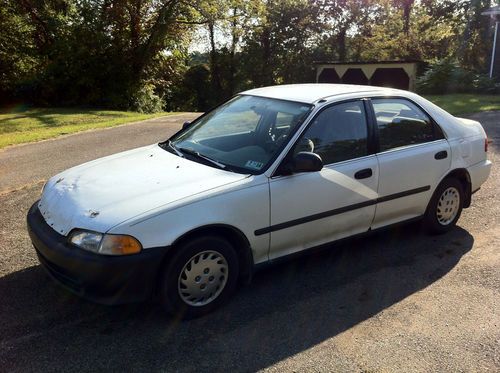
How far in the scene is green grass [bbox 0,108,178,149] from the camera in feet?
36.9

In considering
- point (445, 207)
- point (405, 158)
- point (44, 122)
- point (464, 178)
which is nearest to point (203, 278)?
point (405, 158)

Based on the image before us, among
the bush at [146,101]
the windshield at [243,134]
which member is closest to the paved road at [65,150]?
the windshield at [243,134]

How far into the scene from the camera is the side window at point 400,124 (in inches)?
178

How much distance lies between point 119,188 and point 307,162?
141cm

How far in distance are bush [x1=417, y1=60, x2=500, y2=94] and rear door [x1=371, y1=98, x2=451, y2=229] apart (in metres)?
18.1

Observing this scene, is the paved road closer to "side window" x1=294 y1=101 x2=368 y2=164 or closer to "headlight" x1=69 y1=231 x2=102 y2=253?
"headlight" x1=69 y1=231 x2=102 y2=253

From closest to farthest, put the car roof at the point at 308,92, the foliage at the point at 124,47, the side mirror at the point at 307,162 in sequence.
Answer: the side mirror at the point at 307,162, the car roof at the point at 308,92, the foliage at the point at 124,47

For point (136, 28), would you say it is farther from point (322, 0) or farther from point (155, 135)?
point (322, 0)

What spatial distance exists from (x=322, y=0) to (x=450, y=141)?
122 ft

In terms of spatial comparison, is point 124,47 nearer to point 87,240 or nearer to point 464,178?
point 464,178

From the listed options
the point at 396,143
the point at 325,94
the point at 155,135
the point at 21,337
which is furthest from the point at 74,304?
the point at 155,135

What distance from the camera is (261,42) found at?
131 feet

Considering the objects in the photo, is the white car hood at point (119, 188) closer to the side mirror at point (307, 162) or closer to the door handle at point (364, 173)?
the side mirror at point (307, 162)

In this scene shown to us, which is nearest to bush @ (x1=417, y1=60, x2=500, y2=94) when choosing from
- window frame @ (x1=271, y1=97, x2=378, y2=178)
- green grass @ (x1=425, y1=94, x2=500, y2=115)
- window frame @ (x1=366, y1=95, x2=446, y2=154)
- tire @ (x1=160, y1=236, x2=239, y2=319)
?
green grass @ (x1=425, y1=94, x2=500, y2=115)
